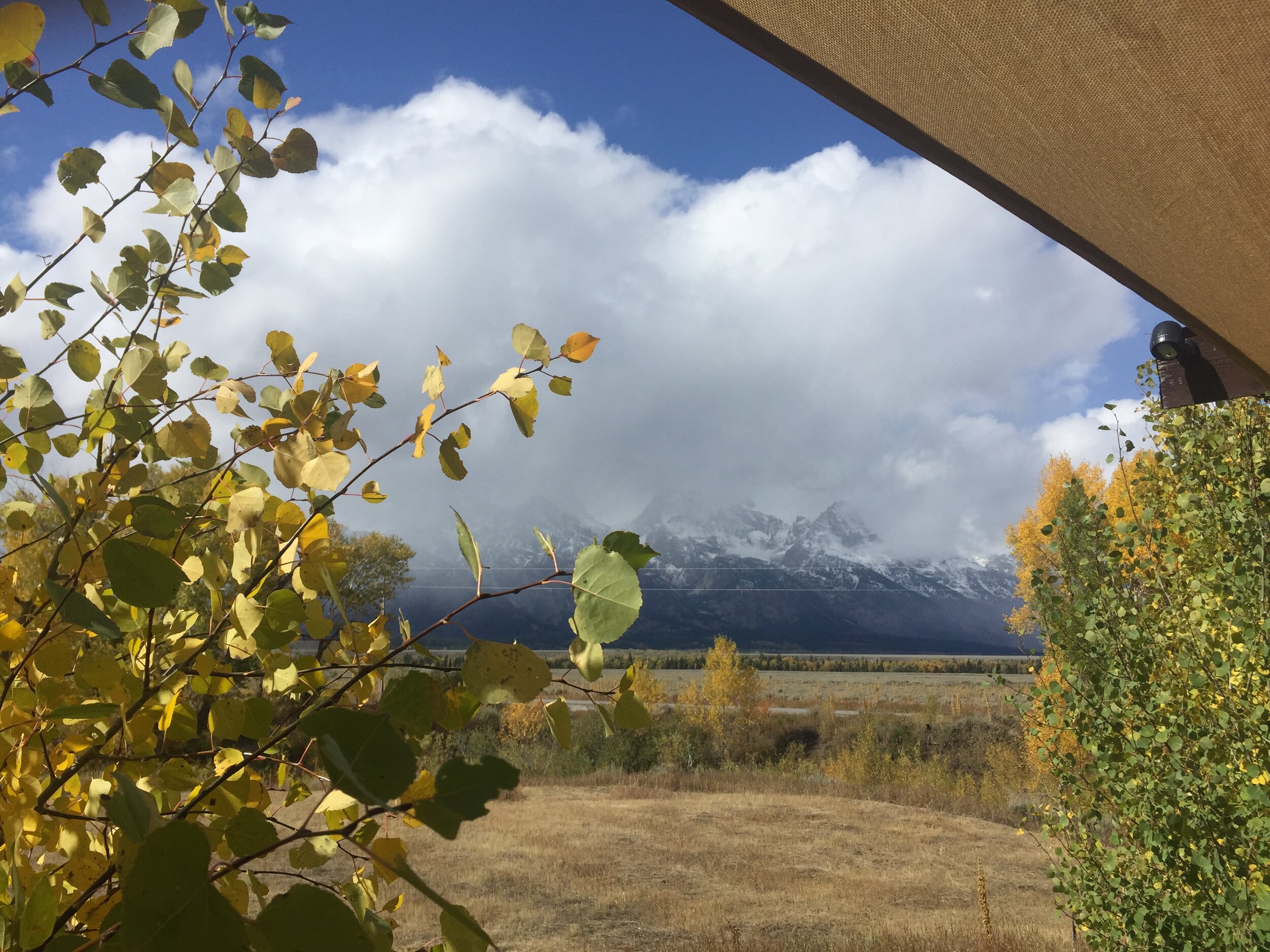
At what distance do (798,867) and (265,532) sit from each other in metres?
8.81

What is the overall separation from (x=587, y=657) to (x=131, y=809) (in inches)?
8.8

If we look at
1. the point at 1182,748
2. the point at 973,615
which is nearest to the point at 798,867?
the point at 1182,748

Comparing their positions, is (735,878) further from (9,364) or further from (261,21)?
(261,21)

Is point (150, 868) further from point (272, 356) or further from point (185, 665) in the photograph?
point (272, 356)

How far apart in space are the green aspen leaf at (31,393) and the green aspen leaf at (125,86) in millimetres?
245

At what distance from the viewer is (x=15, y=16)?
425 millimetres

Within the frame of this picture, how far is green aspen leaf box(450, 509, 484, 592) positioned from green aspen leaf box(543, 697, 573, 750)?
10cm

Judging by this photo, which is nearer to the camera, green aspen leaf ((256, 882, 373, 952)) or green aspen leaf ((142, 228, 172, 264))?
green aspen leaf ((256, 882, 373, 952))

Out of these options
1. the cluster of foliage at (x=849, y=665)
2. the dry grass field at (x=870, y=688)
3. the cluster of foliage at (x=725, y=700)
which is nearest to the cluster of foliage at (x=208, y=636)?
the cluster of foliage at (x=725, y=700)

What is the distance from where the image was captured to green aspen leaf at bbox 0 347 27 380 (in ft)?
1.97

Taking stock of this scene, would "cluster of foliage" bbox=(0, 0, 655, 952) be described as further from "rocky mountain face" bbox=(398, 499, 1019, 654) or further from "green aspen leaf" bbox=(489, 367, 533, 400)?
"rocky mountain face" bbox=(398, 499, 1019, 654)

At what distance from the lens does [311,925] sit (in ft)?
0.90

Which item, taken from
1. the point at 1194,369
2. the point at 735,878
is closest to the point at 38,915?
the point at 1194,369

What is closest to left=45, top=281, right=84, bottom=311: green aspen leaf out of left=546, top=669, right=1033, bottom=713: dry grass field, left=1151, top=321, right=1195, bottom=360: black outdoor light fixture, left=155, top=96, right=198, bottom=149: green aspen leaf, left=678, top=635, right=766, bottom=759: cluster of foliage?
left=155, top=96, right=198, bottom=149: green aspen leaf
